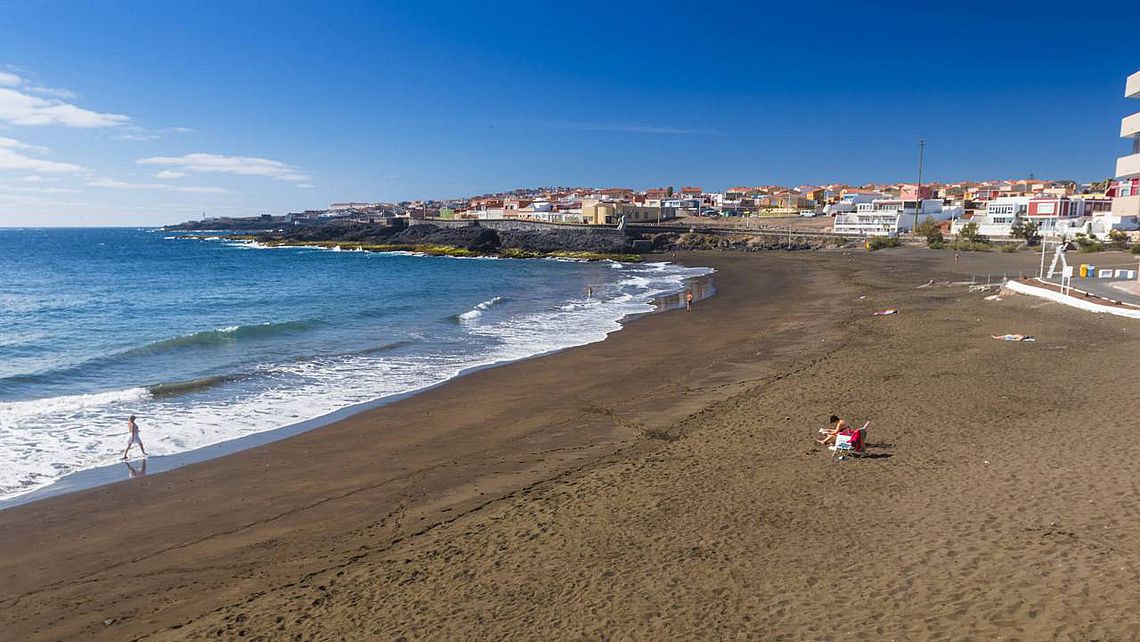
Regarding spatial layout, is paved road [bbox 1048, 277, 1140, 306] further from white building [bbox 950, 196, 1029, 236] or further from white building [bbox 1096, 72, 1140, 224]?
white building [bbox 950, 196, 1029, 236]

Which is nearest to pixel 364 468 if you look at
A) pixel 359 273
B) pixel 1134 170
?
pixel 1134 170

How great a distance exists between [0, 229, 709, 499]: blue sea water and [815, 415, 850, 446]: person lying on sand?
9980mm

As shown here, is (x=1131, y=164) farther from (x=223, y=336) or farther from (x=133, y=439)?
(x=223, y=336)

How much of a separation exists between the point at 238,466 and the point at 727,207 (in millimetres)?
128953

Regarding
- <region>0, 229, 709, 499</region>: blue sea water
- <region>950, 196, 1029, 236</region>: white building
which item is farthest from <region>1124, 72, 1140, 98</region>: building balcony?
<region>950, 196, 1029, 236</region>: white building

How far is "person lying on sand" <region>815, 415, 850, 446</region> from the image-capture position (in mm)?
9750

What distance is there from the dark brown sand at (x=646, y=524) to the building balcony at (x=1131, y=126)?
11278 millimetres

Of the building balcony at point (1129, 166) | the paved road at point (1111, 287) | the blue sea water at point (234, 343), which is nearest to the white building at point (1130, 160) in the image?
the building balcony at point (1129, 166)

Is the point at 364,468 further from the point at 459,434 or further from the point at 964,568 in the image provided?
the point at 964,568

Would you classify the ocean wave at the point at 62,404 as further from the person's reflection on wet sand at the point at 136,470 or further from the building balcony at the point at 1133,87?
the building balcony at the point at 1133,87

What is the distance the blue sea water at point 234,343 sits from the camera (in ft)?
42.5

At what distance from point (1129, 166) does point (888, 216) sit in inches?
2547

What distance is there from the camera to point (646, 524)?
7719 mm

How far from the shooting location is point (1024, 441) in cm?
955
